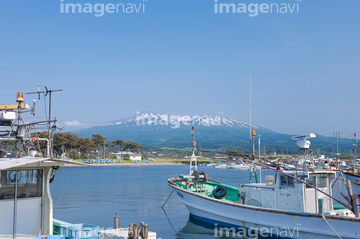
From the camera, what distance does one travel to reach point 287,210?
58.6 feet

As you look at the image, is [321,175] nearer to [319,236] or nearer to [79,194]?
[319,236]

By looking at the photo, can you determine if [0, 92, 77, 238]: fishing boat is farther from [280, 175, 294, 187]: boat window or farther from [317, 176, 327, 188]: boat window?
[317, 176, 327, 188]: boat window

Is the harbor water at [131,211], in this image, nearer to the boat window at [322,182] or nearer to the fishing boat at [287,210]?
the fishing boat at [287,210]

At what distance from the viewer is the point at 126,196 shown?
37.1 m

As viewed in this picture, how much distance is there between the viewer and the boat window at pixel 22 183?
10.2 meters

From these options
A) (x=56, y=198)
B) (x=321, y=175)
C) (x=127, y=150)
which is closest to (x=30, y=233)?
(x=321, y=175)

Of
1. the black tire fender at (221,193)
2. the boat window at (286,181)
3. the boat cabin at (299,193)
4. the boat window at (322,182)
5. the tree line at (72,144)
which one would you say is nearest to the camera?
the boat cabin at (299,193)

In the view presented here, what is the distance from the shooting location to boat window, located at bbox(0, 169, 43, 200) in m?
10.2

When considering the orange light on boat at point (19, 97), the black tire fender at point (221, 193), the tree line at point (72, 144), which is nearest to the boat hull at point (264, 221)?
the black tire fender at point (221, 193)

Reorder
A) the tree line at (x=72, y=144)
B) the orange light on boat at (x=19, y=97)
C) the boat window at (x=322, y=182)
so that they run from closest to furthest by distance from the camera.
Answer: the orange light on boat at (x=19, y=97), the boat window at (x=322, y=182), the tree line at (x=72, y=144)

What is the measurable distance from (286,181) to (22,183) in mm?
12605

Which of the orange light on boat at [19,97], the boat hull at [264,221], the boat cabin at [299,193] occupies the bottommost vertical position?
the boat hull at [264,221]

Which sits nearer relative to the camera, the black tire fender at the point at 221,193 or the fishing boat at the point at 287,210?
the fishing boat at the point at 287,210

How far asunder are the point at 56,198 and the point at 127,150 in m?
106
